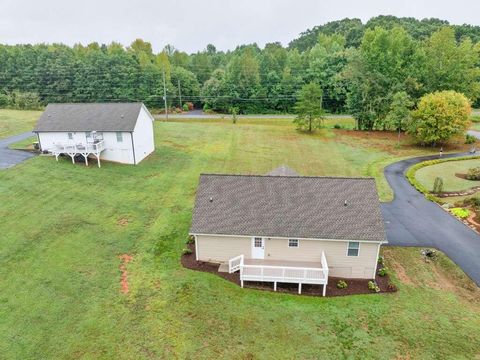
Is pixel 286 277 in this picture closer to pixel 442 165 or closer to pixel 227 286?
pixel 227 286

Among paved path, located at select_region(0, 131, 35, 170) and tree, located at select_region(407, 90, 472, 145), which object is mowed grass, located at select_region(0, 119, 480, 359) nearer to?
paved path, located at select_region(0, 131, 35, 170)

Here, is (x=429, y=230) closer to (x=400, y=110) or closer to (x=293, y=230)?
(x=293, y=230)

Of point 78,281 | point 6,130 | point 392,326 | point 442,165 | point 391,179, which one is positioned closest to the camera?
point 392,326

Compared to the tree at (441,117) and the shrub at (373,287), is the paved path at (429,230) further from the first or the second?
the tree at (441,117)

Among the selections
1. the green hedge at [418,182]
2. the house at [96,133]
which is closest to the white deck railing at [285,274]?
the green hedge at [418,182]

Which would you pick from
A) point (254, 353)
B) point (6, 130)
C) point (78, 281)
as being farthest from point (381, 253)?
point (6, 130)

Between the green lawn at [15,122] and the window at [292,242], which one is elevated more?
the green lawn at [15,122]

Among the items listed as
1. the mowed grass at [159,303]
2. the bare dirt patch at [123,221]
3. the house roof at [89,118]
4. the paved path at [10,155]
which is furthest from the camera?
the house roof at [89,118]
